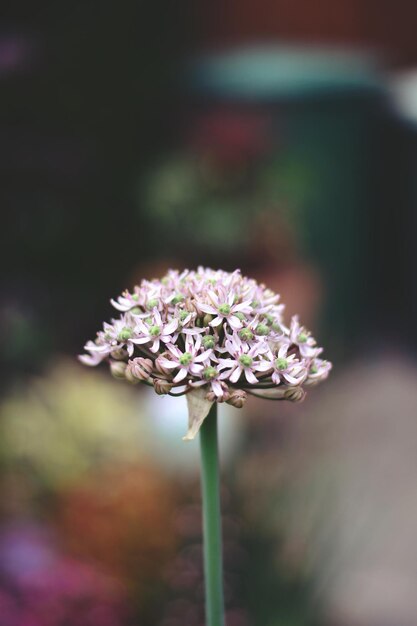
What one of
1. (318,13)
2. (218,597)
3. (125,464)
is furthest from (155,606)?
(318,13)

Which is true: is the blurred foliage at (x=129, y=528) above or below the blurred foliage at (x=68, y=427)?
below

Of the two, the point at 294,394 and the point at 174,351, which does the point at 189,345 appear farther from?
the point at 294,394

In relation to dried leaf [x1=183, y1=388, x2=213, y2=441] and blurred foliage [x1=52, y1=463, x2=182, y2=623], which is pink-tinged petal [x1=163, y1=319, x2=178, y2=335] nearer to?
dried leaf [x1=183, y1=388, x2=213, y2=441]

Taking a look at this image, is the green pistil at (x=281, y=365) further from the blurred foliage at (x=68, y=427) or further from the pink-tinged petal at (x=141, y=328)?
the blurred foliage at (x=68, y=427)

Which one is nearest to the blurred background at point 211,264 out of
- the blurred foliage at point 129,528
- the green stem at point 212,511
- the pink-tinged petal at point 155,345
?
the blurred foliage at point 129,528

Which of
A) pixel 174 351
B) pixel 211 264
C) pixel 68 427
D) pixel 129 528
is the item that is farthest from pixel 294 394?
pixel 211 264

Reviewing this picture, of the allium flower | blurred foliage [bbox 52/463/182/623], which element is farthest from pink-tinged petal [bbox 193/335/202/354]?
blurred foliage [bbox 52/463/182/623]

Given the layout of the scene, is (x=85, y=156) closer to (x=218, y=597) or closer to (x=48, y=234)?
(x=48, y=234)
